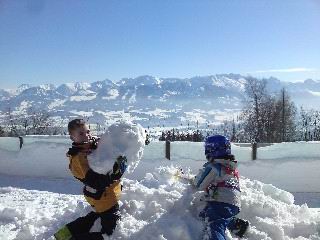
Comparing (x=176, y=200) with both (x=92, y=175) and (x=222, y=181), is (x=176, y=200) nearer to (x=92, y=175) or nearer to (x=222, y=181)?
(x=222, y=181)

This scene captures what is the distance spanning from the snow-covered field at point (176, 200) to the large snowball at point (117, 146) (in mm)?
908

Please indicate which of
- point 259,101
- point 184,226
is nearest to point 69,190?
point 184,226

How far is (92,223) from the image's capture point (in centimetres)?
477

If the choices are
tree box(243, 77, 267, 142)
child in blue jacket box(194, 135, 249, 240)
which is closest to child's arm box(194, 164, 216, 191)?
child in blue jacket box(194, 135, 249, 240)

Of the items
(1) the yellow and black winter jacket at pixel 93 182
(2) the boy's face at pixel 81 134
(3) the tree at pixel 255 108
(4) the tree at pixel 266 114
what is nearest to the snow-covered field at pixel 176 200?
(1) the yellow and black winter jacket at pixel 93 182

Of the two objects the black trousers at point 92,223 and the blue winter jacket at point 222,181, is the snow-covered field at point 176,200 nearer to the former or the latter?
the black trousers at point 92,223

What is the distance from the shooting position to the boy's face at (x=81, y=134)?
4.32 metres

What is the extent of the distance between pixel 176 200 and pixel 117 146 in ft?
4.09

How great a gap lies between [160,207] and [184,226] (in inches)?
19.5

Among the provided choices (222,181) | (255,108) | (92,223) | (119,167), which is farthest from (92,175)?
(255,108)

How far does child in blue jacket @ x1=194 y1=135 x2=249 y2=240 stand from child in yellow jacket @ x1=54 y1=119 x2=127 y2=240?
91 centimetres

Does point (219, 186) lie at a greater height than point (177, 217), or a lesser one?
greater

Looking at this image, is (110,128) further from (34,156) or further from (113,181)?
(34,156)

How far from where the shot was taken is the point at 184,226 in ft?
15.9
